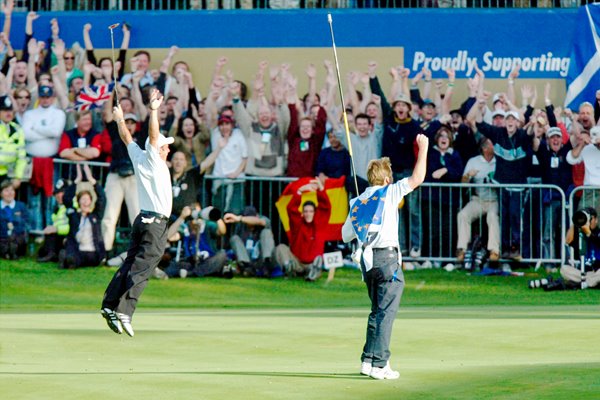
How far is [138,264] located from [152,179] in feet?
2.78

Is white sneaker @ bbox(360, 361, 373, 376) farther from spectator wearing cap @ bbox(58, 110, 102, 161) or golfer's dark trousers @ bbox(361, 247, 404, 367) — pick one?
spectator wearing cap @ bbox(58, 110, 102, 161)

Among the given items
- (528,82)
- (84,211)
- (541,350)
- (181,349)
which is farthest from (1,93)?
(541,350)

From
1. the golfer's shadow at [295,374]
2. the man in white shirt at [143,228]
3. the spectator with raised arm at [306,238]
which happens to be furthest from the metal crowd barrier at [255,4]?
the golfer's shadow at [295,374]

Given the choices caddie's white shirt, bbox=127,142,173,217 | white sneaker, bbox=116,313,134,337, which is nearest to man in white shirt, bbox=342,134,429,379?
caddie's white shirt, bbox=127,142,173,217

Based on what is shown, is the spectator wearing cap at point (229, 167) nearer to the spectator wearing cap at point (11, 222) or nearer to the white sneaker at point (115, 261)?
the white sneaker at point (115, 261)

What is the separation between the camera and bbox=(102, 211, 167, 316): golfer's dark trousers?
42.1ft

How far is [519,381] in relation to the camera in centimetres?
1066

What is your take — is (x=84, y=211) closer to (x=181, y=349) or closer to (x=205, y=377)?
(x=181, y=349)

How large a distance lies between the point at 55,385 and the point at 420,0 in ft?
50.3

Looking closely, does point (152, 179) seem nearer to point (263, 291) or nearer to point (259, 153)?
point (263, 291)

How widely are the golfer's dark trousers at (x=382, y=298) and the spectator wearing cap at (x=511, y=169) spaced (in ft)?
37.2

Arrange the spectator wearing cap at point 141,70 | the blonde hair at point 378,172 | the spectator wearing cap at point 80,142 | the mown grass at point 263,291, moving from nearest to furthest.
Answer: the blonde hair at point 378,172, the mown grass at point 263,291, the spectator wearing cap at point 80,142, the spectator wearing cap at point 141,70

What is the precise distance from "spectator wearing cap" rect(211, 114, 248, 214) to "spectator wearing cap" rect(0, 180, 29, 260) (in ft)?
10.6

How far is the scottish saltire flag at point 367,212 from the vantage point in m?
11.1
